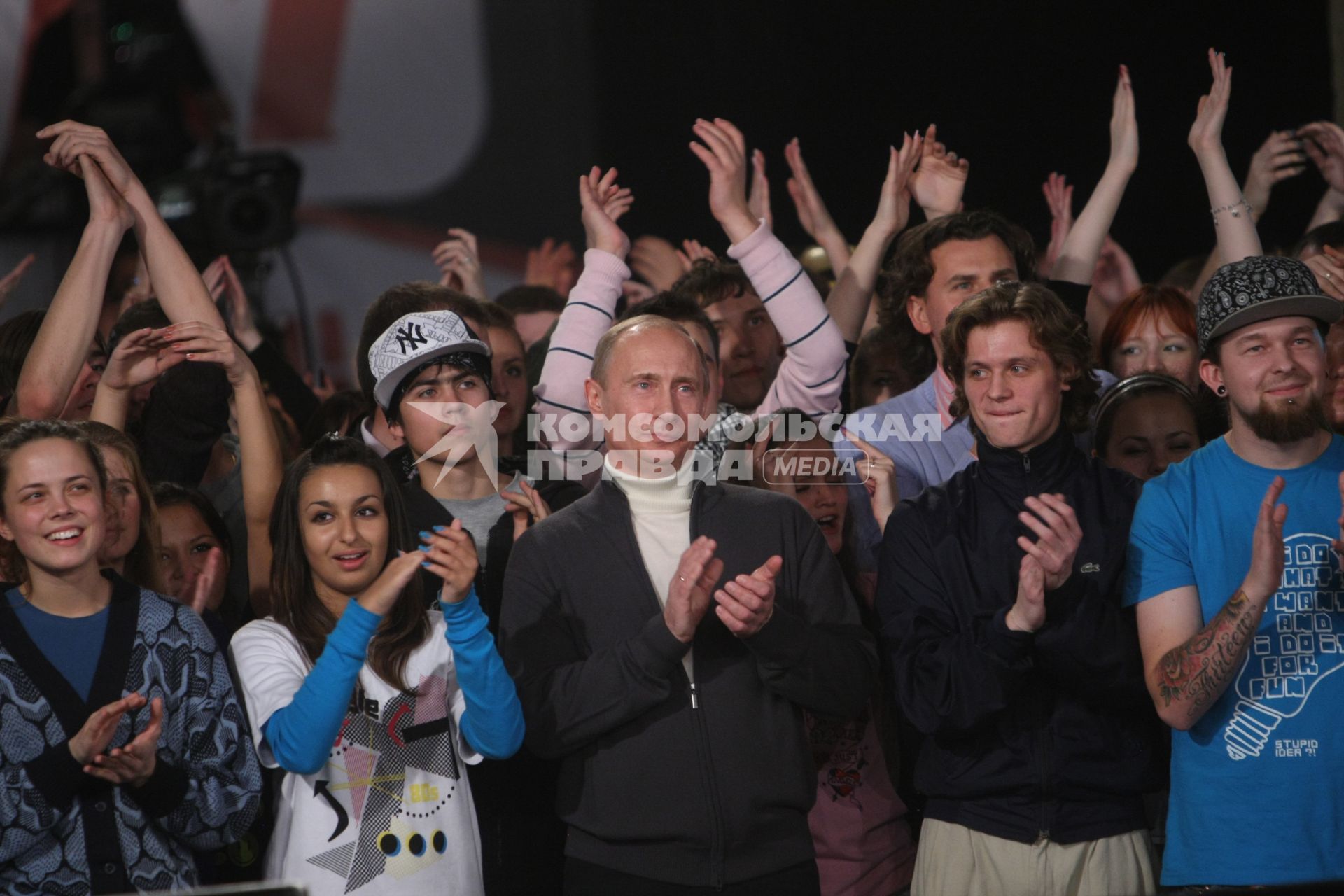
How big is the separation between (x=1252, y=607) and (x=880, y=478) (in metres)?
0.85

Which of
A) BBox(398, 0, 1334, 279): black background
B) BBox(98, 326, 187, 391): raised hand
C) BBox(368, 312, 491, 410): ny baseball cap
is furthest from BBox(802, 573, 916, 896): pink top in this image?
BBox(398, 0, 1334, 279): black background

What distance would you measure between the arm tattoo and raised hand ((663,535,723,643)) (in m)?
0.78

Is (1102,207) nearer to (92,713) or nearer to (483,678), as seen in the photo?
(483,678)

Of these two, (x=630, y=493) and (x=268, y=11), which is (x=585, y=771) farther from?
(x=268, y=11)

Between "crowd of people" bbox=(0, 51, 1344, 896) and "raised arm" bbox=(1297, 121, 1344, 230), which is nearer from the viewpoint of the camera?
"crowd of people" bbox=(0, 51, 1344, 896)

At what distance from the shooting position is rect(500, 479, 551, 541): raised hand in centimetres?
296

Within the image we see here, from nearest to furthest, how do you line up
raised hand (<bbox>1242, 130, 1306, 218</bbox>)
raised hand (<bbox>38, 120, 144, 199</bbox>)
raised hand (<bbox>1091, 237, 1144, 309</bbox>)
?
raised hand (<bbox>38, 120, 144, 199</bbox>) → raised hand (<bbox>1242, 130, 1306, 218</bbox>) → raised hand (<bbox>1091, 237, 1144, 309</bbox>)

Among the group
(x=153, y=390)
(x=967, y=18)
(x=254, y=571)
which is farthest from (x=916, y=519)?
(x=967, y=18)

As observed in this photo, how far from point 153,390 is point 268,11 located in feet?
11.0

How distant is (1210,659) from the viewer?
2.36m

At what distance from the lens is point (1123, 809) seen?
2.54 metres

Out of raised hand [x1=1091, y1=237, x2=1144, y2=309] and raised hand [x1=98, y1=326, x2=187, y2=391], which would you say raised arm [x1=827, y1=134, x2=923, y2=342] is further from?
raised hand [x1=98, y1=326, x2=187, y2=391]

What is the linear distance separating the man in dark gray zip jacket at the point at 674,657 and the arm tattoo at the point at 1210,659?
1.66ft

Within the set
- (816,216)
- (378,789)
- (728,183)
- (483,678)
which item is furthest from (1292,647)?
(816,216)
